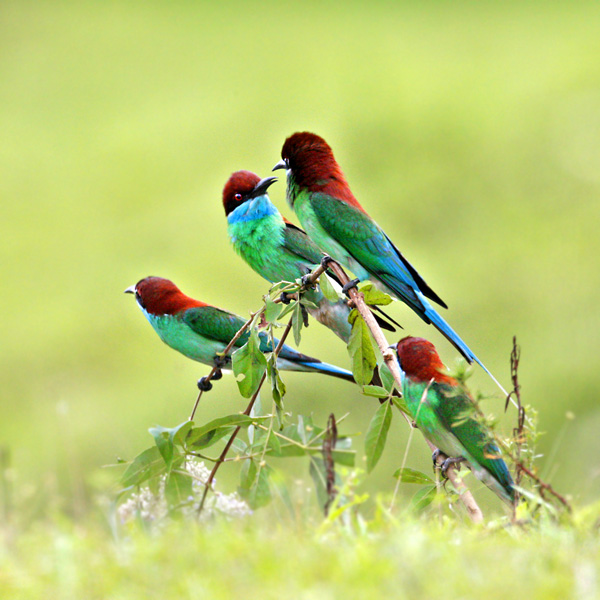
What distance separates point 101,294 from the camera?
8.81 metres

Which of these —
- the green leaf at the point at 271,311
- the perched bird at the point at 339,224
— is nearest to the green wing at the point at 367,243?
the perched bird at the point at 339,224

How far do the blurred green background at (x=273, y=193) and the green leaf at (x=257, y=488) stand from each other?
325 centimetres

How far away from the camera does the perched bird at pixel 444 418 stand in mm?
2109

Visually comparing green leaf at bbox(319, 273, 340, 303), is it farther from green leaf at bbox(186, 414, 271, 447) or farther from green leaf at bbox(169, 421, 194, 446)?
green leaf at bbox(169, 421, 194, 446)

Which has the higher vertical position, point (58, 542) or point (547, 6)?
point (547, 6)

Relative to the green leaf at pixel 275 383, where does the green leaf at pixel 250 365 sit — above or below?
above

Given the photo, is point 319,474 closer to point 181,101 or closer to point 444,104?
point 444,104

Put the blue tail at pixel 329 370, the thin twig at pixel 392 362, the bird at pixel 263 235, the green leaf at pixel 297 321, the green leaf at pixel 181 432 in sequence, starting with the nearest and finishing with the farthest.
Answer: the thin twig at pixel 392 362 < the green leaf at pixel 181 432 < the green leaf at pixel 297 321 < the blue tail at pixel 329 370 < the bird at pixel 263 235

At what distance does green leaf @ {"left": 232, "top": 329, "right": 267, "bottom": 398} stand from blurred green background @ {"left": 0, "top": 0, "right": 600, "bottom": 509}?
3.24 m

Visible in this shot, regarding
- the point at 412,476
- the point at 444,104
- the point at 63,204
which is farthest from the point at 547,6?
the point at 412,476

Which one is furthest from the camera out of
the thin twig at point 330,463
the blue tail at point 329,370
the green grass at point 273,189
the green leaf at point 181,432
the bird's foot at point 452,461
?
the green grass at point 273,189

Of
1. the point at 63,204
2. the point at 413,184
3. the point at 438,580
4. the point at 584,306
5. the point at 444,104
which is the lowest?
the point at 438,580

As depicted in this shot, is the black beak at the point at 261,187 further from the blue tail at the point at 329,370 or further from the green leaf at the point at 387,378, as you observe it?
the green leaf at the point at 387,378

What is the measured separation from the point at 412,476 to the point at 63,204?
930 centimetres
